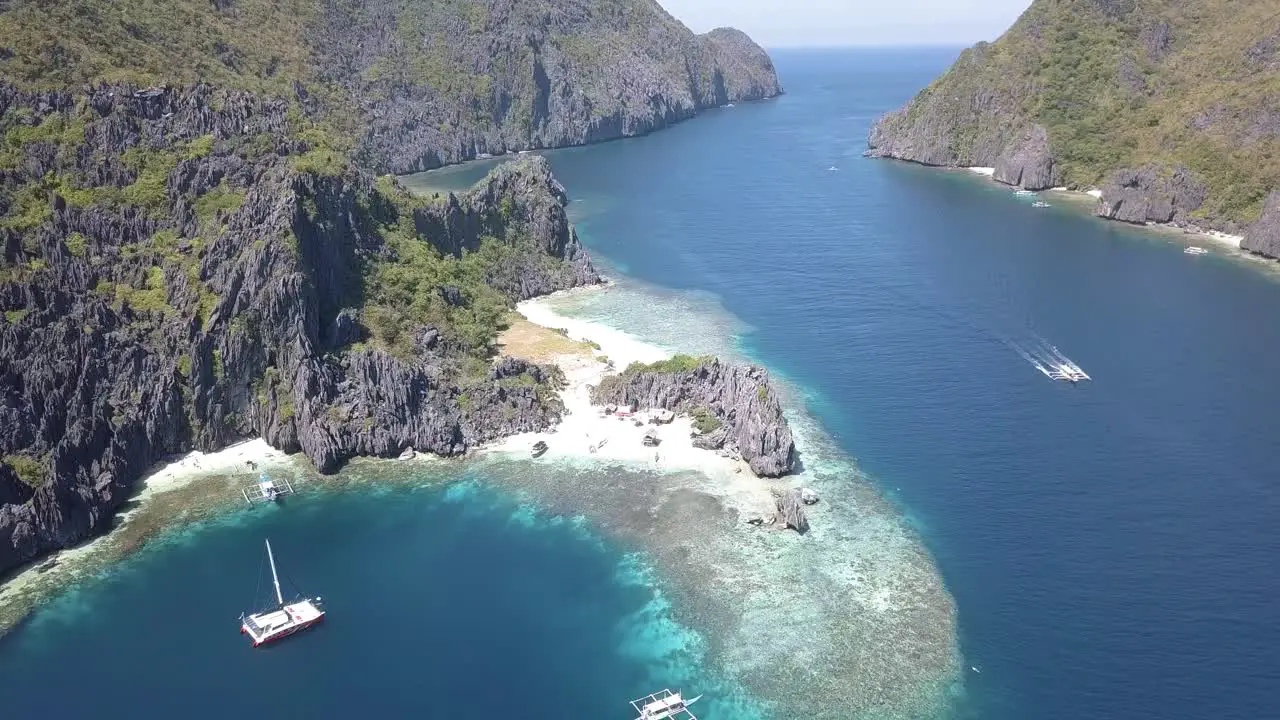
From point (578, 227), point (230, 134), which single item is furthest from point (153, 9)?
point (578, 227)

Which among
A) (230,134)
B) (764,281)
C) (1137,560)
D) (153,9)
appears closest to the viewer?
(1137,560)

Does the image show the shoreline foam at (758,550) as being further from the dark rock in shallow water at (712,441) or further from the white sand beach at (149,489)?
the dark rock in shallow water at (712,441)

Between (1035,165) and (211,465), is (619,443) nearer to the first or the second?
(211,465)

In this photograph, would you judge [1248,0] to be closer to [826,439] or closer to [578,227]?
[578,227]

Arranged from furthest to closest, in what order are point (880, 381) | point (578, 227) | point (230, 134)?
1. point (578, 227)
2. point (230, 134)
3. point (880, 381)

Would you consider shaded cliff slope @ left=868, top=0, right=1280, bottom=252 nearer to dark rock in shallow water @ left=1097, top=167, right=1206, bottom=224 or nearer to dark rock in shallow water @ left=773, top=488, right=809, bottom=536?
dark rock in shallow water @ left=1097, top=167, right=1206, bottom=224

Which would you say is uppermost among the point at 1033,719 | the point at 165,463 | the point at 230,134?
the point at 230,134
